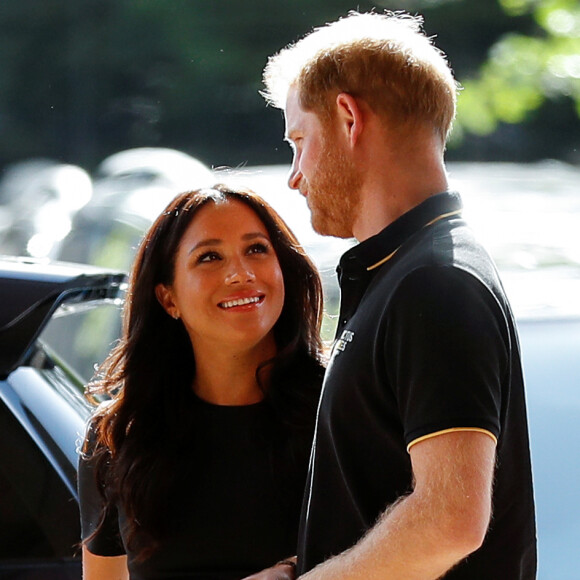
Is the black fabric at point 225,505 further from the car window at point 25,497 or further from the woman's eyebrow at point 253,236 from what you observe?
the woman's eyebrow at point 253,236

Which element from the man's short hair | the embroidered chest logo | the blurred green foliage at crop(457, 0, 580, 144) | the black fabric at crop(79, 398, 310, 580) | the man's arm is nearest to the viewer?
the man's arm

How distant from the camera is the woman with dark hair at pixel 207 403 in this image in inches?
72.2

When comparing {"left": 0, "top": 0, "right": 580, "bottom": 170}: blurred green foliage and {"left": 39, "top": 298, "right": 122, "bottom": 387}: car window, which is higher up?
{"left": 0, "top": 0, "right": 580, "bottom": 170}: blurred green foliage

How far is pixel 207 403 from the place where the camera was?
76.9 inches

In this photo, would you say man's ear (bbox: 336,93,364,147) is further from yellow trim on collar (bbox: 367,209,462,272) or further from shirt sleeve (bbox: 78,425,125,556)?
shirt sleeve (bbox: 78,425,125,556)

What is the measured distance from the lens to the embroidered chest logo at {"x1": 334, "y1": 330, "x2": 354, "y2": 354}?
4.73 feet

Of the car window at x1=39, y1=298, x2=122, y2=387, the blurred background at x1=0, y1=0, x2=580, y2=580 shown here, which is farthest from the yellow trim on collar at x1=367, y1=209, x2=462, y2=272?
the car window at x1=39, y1=298, x2=122, y2=387

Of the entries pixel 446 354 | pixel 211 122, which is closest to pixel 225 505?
pixel 446 354

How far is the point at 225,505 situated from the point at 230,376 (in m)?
0.23

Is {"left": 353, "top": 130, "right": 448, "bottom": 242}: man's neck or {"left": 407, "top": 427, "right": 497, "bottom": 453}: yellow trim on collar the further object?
{"left": 353, "top": 130, "right": 448, "bottom": 242}: man's neck

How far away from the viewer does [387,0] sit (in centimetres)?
496

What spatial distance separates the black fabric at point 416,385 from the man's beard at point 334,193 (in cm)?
6

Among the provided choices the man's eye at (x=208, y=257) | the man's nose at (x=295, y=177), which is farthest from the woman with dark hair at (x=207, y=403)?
the man's nose at (x=295, y=177)

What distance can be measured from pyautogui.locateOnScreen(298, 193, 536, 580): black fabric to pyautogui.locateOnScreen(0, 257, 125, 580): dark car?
611mm
